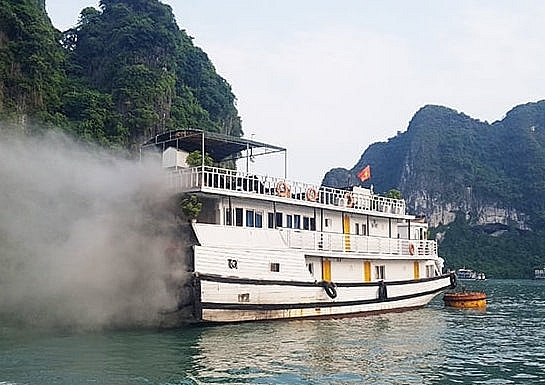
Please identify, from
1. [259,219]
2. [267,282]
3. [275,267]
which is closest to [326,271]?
[275,267]

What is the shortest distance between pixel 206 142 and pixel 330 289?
21.8 feet

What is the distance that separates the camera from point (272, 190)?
2191 cm

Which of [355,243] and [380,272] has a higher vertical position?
[355,243]

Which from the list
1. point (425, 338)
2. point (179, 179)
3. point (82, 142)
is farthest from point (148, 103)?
point (425, 338)

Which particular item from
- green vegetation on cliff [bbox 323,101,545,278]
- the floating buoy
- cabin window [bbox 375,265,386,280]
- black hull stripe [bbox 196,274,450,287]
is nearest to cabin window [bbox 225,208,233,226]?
black hull stripe [bbox 196,274,450,287]

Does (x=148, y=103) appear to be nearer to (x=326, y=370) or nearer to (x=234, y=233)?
(x=234, y=233)

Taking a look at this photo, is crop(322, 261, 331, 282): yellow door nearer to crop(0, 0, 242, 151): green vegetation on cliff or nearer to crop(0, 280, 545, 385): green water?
crop(0, 280, 545, 385): green water

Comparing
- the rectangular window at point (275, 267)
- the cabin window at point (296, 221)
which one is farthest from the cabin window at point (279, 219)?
the rectangular window at point (275, 267)

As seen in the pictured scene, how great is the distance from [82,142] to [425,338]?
28257 mm

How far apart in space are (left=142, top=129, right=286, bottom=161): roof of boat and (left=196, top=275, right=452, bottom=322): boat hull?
493cm

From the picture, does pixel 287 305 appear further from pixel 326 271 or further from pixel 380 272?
pixel 380 272

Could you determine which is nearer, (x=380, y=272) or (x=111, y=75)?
(x=380, y=272)

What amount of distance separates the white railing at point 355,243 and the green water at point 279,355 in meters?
2.96

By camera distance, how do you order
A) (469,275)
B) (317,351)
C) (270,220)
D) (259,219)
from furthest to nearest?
(469,275)
(270,220)
(259,219)
(317,351)
